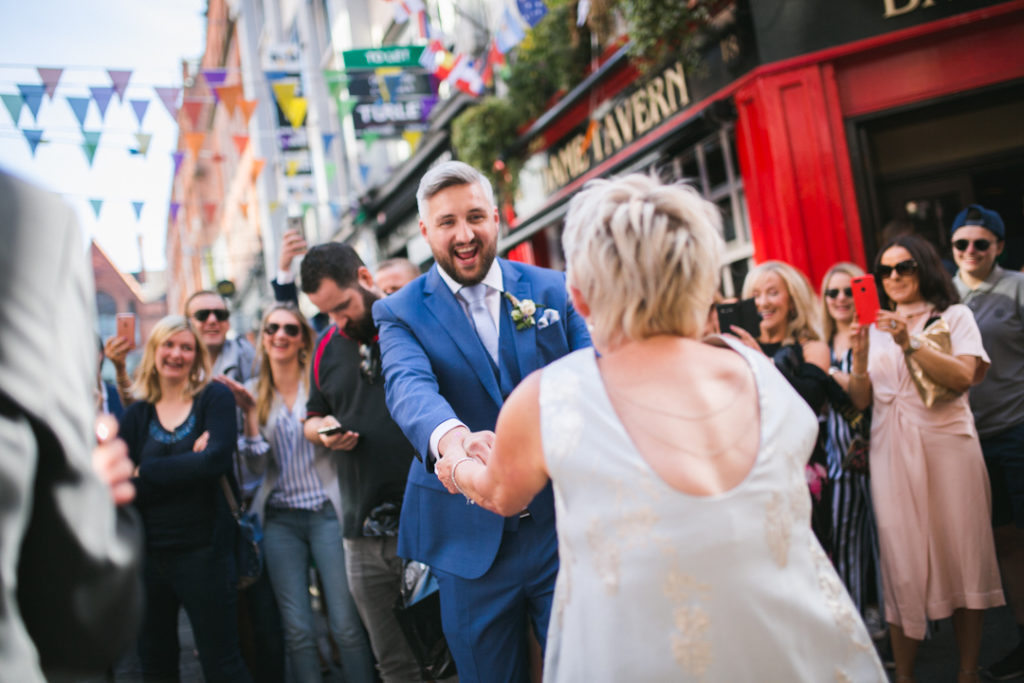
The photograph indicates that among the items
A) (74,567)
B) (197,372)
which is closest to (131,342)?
(197,372)

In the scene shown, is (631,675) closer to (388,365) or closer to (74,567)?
(74,567)

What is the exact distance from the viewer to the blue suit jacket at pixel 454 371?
2.60 m

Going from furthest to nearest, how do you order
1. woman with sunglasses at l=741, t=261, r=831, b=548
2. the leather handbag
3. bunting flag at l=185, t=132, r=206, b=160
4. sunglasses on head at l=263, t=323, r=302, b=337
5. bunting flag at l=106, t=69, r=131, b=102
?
bunting flag at l=185, t=132, r=206, b=160, bunting flag at l=106, t=69, r=131, b=102, sunglasses on head at l=263, t=323, r=302, b=337, the leather handbag, woman with sunglasses at l=741, t=261, r=831, b=548

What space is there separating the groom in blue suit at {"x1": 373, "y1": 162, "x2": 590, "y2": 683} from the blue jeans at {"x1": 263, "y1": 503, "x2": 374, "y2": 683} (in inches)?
66.4

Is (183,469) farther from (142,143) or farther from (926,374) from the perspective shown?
(142,143)

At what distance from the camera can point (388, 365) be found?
109 inches

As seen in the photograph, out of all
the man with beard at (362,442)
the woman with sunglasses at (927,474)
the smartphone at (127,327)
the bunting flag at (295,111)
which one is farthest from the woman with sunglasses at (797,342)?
the bunting flag at (295,111)

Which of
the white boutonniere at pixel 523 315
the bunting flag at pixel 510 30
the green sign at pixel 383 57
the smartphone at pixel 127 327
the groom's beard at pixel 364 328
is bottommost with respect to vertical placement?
the white boutonniere at pixel 523 315

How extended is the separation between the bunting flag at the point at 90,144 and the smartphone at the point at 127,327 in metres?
5.06

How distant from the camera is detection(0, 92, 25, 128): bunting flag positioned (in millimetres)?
8078

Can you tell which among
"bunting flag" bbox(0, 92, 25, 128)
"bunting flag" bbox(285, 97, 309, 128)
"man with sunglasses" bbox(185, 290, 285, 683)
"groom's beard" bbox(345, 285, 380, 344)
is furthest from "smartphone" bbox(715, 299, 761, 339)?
"bunting flag" bbox(285, 97, 309, 128)

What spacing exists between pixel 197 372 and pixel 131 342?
827mm

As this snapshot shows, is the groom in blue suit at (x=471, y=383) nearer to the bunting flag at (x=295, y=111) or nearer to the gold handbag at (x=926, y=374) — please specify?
the gold handbag at (x=926, y=374)

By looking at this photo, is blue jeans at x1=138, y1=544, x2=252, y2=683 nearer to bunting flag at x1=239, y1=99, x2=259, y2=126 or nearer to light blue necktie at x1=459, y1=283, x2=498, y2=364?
light blue necktie at x1=459, y1=283, x2=498, y2=364
